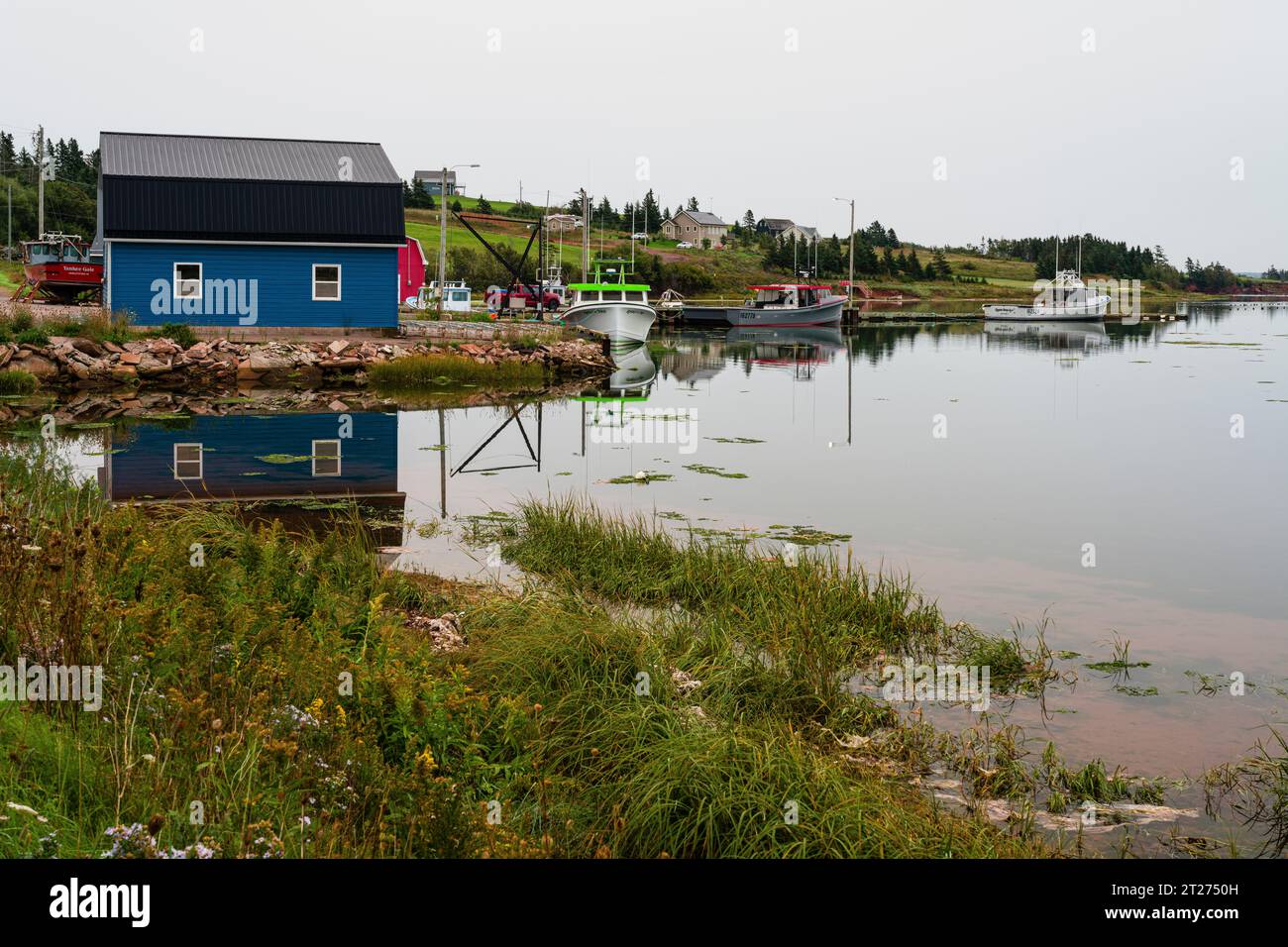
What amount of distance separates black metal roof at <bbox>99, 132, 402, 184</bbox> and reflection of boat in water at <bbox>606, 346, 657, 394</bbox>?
9060 millimetres

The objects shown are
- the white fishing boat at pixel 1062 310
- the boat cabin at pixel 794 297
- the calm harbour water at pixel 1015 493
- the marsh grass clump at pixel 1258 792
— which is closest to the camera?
the marsh grass clump at pixel 1258 792

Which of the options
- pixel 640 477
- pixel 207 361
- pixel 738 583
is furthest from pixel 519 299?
pixel 738 583

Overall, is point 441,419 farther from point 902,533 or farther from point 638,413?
point 902,533

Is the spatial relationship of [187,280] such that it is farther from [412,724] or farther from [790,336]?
[790,336]

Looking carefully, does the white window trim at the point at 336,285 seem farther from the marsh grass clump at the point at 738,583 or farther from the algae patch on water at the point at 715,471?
the marsh grass clump at the point at 738,583

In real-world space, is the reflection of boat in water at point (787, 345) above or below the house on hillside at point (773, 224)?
below

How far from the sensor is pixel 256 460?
18984 mm

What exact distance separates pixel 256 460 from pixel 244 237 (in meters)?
17.6

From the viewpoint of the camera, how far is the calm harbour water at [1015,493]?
376 inches

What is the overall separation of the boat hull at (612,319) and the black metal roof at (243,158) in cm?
1428

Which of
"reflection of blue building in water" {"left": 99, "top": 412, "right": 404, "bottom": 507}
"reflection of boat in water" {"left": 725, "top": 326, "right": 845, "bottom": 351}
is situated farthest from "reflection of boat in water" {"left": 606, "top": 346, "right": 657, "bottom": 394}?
"reflection of blue building in water" {"left": 99, "top": 412, "right": 404, "bottom": 507}

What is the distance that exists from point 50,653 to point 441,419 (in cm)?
1934

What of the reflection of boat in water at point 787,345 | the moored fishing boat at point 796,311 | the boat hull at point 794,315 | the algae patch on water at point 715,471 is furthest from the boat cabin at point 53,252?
the moored fishing boat at point 796,311

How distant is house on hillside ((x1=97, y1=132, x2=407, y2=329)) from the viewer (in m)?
34.0
